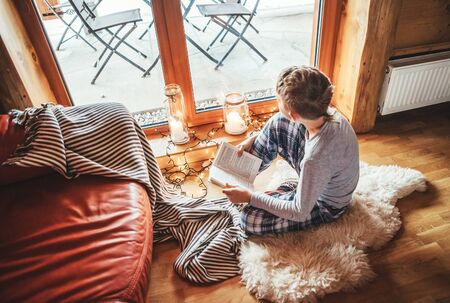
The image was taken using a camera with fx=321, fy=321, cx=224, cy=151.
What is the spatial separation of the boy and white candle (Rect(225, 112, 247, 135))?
0.44 meters

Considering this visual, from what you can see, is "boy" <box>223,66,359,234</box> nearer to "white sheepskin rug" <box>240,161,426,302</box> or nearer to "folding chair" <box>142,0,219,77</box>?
"white sheepskin rug" <box>240,161,426,302</box>

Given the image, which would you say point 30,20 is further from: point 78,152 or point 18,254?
point 18,254

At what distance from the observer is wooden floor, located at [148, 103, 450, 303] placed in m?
1.22

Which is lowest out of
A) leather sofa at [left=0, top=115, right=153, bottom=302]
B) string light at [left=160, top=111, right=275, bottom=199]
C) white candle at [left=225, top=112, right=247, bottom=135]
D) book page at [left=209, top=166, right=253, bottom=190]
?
string light at [left=160, top=111, right=275, bottom=199]

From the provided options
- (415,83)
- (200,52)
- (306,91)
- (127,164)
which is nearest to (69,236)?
(127,164)

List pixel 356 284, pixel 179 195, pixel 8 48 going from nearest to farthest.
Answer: pixel 356 284
pixel 8 48
pixel 179 195

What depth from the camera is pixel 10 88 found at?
1.44m

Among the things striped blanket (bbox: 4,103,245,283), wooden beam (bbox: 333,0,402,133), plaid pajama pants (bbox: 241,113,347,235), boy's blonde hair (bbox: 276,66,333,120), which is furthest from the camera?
wooden beam (bbox: 333,0,402,133)

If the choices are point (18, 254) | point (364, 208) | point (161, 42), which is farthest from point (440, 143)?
point (18, 254)

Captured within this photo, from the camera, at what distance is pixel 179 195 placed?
1.65 m

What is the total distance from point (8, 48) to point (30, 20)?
0.24 m

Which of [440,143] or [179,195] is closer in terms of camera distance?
[179,195]

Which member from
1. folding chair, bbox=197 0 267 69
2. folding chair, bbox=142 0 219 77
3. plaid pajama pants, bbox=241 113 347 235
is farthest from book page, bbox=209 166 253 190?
folding chair, bbox=197 0 267 69

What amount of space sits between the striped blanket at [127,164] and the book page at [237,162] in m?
0.18
